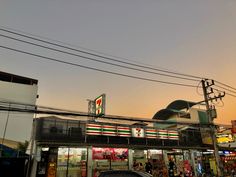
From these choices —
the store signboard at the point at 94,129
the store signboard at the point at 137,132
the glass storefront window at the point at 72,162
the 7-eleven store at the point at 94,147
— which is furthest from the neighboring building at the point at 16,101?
the store signboard at the point at 137,132

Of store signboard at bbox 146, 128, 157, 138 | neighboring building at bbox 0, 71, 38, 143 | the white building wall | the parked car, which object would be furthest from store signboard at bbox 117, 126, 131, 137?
the parked car

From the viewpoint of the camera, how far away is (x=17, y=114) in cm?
2812

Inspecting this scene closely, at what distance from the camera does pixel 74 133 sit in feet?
69.0

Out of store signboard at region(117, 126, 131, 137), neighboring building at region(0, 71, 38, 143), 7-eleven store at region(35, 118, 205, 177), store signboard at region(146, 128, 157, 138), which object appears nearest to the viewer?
7-eleven store at region(35, 118, 205, 177)

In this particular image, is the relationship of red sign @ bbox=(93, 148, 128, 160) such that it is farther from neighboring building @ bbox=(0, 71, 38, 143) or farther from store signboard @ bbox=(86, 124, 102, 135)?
neighboring building @ bbox=(0, 71, 38, 143)

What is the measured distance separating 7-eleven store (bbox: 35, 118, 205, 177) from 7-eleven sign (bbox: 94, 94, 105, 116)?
1.28 meters

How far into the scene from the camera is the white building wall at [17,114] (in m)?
27.0

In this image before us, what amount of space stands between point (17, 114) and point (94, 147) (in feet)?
40.6

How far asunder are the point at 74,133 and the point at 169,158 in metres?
11.5

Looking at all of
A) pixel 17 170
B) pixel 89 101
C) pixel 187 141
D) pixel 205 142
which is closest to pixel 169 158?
pixel 187 141

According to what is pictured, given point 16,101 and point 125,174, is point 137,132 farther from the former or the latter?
point 125,174

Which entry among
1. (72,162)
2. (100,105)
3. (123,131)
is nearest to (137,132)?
(123,131)

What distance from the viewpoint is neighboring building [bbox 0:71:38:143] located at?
26734mm

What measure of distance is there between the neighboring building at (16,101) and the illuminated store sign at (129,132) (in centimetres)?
910
